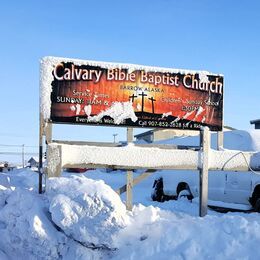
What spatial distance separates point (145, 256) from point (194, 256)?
615 mm

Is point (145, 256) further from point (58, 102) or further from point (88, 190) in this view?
point (58, 102)

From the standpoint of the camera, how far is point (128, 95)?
905 centimetres

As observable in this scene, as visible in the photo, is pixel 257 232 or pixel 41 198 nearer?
pixel 257 232

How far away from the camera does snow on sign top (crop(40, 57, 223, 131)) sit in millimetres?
8680

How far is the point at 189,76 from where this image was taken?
9.42 meters

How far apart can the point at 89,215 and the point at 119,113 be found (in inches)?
104

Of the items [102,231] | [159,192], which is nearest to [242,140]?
[159,192]

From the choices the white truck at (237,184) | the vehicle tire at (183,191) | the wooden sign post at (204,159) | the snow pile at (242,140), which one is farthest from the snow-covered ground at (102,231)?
the vehicle tire at (183,191)

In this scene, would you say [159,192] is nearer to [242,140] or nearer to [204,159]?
[242,140]

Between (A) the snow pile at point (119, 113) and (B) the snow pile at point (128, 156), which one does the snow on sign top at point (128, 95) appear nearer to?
(A) the snow pile at point (119, 113)

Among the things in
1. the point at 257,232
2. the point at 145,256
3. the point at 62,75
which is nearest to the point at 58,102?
the point at 62,75

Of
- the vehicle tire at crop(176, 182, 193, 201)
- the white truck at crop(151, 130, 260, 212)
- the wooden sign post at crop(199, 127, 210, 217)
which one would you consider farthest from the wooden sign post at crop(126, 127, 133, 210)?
the vehicle tire at crop(176, 182, 193, 201)

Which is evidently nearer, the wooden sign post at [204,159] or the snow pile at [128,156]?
the snow pile at [128,156]

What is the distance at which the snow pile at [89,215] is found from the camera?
6664 mm
